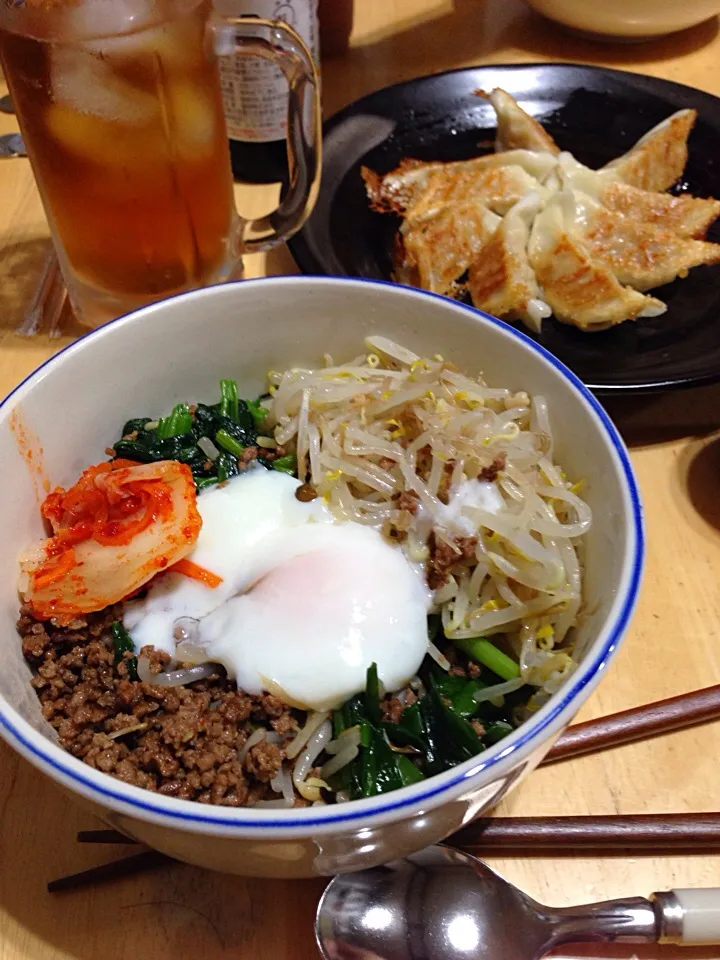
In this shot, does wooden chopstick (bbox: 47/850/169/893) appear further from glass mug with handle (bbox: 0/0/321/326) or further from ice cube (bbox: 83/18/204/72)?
ice cube (bbox: 83/18/204/72)

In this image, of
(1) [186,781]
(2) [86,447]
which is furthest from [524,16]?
(1) [186,781]

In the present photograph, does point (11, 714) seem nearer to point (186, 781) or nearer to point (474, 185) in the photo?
point (186, 781)

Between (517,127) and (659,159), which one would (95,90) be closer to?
(517,127)

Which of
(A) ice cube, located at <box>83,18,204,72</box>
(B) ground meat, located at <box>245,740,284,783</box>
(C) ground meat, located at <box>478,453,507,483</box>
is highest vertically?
(A) ice cube, located at <box>83,18,204,72</box>

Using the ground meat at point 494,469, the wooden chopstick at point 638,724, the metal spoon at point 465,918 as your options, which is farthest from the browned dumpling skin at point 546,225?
the metal spoon at point 465,918

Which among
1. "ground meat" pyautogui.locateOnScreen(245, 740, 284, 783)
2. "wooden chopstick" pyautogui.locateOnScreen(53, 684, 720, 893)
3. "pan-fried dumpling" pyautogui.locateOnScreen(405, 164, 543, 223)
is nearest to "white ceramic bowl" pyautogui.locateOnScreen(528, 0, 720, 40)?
"pan-fried dumpling" pyautogui.locateOnScreen(405, 164, 543, 223)

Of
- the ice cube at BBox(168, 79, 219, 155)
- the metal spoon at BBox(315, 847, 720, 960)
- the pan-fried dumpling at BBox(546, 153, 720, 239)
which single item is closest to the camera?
the metal spoon at BBox(315, 847, 720, 960)
